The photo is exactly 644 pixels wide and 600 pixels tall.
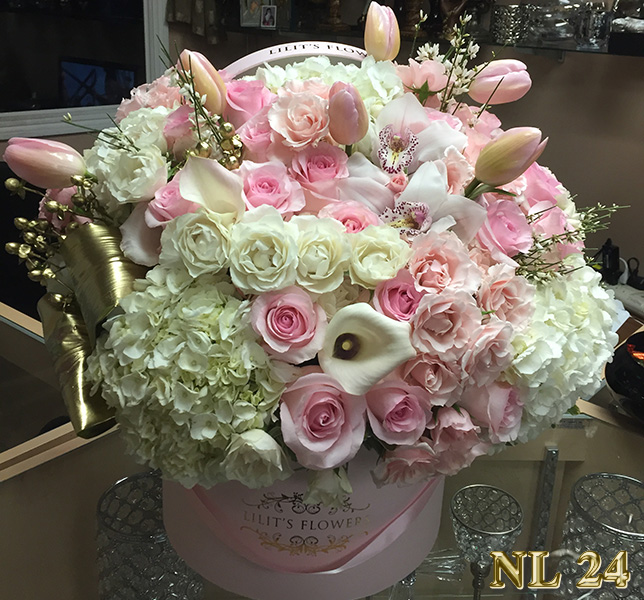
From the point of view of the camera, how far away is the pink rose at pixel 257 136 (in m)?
0.60

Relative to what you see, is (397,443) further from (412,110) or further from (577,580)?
(577,580)

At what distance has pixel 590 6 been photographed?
1.87 m

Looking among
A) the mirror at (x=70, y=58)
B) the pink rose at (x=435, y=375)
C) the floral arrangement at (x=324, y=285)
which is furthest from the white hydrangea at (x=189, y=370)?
the mirror at (x=70, y=58)

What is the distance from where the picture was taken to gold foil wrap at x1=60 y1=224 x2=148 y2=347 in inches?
22.0

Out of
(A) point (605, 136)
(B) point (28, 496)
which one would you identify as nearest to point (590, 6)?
(A) point (605, 136)

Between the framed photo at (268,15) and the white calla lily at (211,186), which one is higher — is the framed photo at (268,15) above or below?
above

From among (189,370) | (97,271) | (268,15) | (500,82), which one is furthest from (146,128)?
(268,15)

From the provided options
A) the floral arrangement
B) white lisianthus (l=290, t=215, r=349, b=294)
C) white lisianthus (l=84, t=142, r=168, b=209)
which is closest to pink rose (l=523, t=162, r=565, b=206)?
the floral arrangement

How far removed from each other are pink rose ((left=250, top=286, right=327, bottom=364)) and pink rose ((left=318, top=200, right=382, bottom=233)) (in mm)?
75

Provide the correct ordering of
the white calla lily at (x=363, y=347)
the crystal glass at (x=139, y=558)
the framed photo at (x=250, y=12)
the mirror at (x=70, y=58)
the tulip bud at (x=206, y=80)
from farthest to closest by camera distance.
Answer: the framed photo at (x=250, y=12), the mirror at (x=70, y=58), the crystal glass at (x=139, y=558), the tulip bud at (x=206, y=80), the white calla lily at (x=363, y=347)

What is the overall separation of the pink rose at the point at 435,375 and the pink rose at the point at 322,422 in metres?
0.05

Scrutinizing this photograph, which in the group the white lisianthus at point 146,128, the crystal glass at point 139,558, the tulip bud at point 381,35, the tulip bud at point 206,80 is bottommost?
the crystal glass at point 139,558

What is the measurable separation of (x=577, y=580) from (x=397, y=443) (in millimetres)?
477

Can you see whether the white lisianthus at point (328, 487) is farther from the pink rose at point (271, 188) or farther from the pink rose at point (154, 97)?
the pink rose at point (154, 97)
